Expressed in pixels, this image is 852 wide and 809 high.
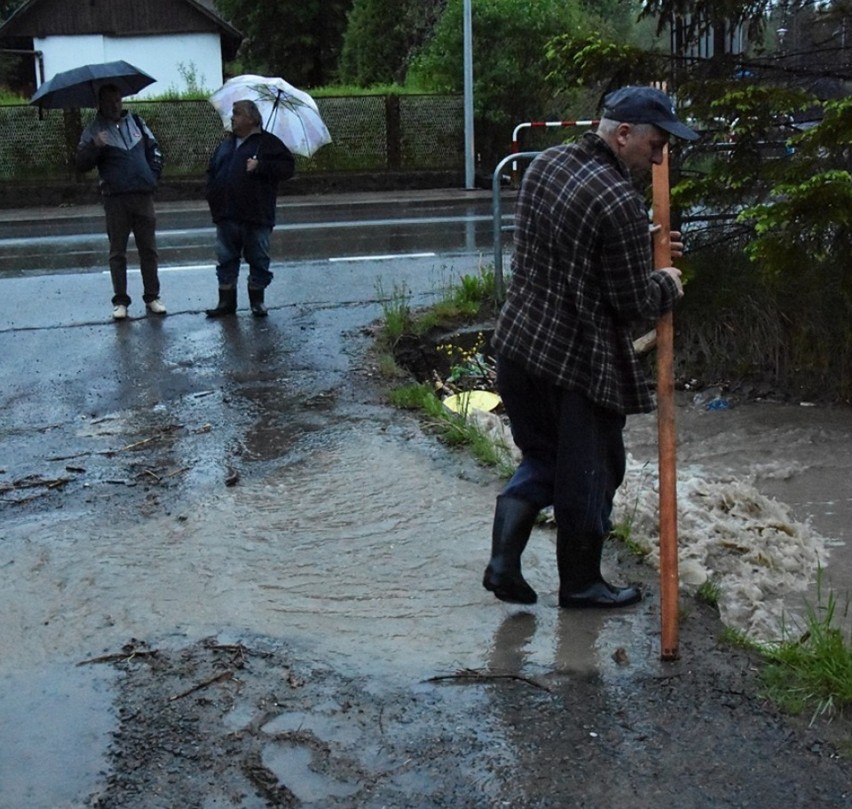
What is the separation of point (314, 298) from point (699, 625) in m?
6.94

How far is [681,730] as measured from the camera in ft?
12.4

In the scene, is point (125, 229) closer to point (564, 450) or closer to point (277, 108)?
point (277, 108)

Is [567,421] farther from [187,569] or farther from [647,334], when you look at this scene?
[647,334]

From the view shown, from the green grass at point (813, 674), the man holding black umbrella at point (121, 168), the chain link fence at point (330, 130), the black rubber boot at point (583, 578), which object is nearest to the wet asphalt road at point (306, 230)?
the chain link fence at point (330, 130)

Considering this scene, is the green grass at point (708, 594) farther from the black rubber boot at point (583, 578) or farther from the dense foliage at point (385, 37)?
the dense foliage at point (385, 37)

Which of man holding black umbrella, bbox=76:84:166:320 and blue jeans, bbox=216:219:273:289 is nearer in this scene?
man holding black umbrella, bbox=76:84:166:320

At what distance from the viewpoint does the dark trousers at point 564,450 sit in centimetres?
438

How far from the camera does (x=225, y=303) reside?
32.7 ft

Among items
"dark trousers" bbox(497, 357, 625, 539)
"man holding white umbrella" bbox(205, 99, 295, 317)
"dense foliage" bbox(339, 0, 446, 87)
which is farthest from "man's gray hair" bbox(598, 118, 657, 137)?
"dense foliage" bbox(339, 0, 446, 87)

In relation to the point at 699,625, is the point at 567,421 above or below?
above

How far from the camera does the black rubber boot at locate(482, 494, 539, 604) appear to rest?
4.60 m

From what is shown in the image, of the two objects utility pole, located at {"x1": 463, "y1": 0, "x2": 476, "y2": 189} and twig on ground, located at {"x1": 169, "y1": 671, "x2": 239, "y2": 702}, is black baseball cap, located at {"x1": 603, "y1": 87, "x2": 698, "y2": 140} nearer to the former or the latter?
twig on ground, located at {"x1": 169, "y1": 671, "x2": 239, "y2": 702}

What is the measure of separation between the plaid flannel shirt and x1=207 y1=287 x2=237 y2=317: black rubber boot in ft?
18.9

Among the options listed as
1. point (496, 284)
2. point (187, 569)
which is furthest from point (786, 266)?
point (187, 569)
